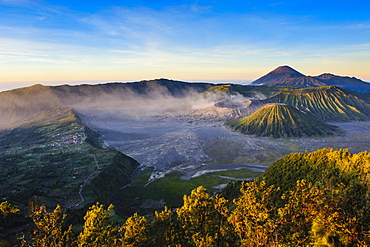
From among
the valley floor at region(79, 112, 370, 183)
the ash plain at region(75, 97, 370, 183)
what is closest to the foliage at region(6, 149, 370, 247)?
the ash plain at region(75, 97, 370, 183)

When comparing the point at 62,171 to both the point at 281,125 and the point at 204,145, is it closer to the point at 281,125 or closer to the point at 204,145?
the point at 204,145

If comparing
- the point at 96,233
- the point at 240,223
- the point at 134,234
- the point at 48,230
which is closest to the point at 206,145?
the point at 134,234

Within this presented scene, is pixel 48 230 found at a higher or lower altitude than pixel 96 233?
higher

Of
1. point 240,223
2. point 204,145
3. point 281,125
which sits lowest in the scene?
point 204,145

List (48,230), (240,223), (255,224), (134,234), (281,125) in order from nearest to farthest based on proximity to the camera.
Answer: (255,224), (240,223), (48,230), (134,234), (281,125)

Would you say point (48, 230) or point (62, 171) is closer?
point (48, 230)

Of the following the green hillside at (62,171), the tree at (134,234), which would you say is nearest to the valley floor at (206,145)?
the green hillside at (62,171)

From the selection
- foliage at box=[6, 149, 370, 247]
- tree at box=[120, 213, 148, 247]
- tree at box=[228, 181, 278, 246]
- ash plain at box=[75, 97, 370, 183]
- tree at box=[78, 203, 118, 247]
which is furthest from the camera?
ash plain at box=[75, 97, 370, 183]

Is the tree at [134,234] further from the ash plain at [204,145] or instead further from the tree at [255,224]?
the ash plain at [204,145]

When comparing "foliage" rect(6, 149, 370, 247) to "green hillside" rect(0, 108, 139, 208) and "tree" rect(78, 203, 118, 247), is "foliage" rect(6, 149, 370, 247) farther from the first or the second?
"green hillside" rect(0, 108, 139, 208)
